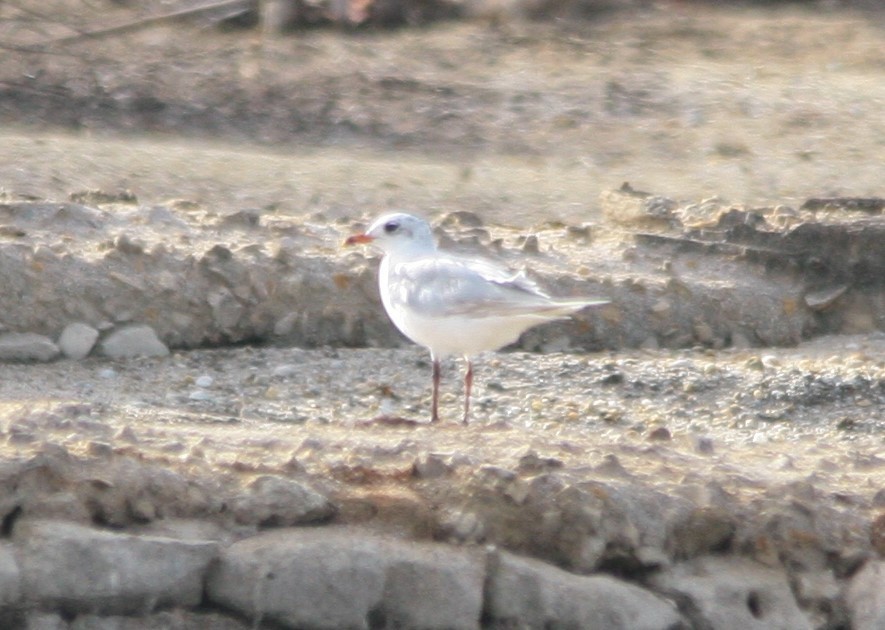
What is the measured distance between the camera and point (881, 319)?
6.92 meters

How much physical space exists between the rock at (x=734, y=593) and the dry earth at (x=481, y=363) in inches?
1.2

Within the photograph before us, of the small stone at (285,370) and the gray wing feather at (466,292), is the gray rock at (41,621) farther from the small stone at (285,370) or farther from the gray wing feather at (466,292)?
the small stone at (285,370)

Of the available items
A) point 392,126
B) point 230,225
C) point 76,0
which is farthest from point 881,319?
point 76,0

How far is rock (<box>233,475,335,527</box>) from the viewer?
177 inches

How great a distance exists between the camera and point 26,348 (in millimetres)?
5945

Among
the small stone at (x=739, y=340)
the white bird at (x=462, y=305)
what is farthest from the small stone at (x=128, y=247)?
the small stone at (x=739, y=340)

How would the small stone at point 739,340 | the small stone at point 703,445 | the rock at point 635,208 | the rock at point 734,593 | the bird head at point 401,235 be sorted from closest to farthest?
the rock at point 734,593
the small stone at point 703,445
the bird head at point 401,235
the small stone at point 739,340
the rock at point 635,208

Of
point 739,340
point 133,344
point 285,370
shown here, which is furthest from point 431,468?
point 739,340

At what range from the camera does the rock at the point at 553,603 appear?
447cm

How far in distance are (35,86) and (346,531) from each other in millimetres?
6872

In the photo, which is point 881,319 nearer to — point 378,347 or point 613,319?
point 613,319

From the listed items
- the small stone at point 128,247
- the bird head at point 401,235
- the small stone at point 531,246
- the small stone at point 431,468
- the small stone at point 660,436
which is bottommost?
the small stone at point 660,436

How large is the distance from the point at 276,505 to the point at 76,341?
1.77 m

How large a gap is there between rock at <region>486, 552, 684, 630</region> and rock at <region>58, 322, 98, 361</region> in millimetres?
2060
